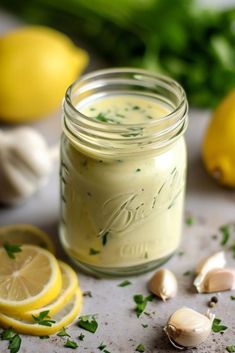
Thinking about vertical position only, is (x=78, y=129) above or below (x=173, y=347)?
above

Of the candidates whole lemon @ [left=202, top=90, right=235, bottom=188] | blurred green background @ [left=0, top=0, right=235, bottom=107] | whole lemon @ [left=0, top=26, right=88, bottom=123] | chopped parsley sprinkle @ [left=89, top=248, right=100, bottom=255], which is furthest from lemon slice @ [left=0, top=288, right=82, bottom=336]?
blurred green background @ [left=0, top=0, right=235, bottom=107]

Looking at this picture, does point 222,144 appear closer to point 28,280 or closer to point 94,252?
point 94,252

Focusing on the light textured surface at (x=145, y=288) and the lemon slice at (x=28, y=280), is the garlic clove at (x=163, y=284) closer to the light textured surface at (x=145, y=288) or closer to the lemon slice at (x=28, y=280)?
the light textured surface at (x=145, y=288)

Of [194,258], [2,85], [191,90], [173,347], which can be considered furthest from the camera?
[191,90]

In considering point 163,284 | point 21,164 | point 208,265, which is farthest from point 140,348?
point 21,164

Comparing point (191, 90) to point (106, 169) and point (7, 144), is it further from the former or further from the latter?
point (106, 169)

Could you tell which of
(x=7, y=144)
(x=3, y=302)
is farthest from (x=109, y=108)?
(x=3, y=302)
